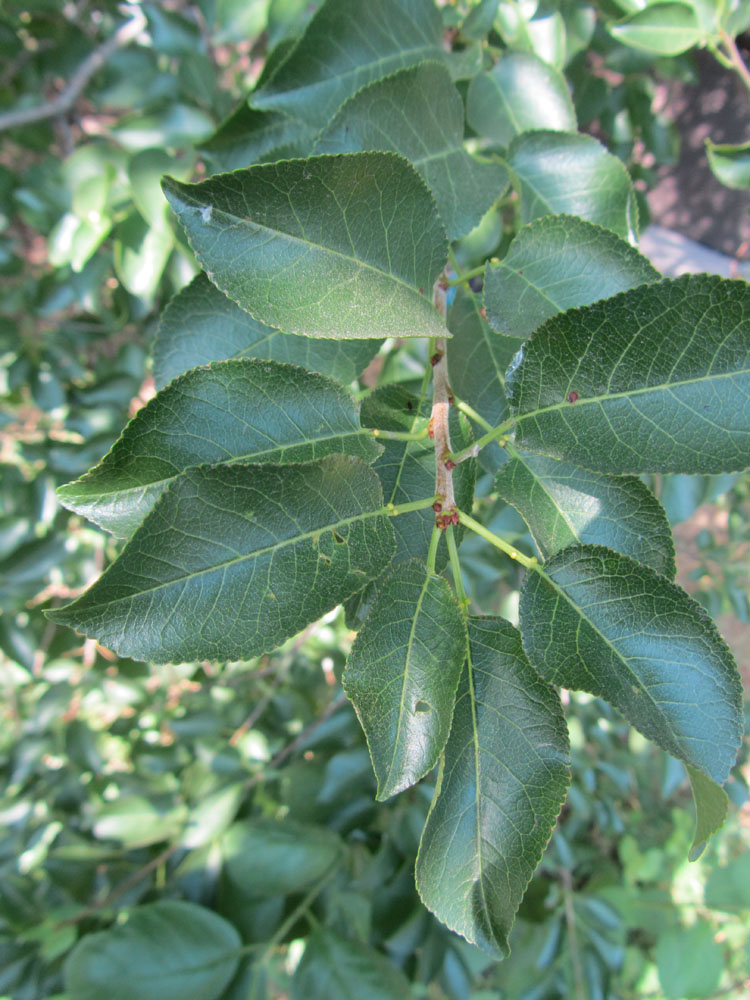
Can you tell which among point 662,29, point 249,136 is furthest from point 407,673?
point 662,29

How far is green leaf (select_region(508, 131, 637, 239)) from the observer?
1.83ft

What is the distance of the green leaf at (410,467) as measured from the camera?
502 mm

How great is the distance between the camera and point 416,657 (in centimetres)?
42

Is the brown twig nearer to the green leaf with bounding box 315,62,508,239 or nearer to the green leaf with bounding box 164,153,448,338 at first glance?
the green leaf with bounding box 315,62,508,239

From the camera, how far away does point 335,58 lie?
617 millimetres

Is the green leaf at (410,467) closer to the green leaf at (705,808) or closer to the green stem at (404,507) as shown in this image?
the green stem at (404,507)

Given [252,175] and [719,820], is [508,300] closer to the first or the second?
[252,175]

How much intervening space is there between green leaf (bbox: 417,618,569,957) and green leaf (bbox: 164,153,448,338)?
9.9 inches

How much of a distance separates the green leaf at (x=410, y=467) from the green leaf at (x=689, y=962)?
1568 mm

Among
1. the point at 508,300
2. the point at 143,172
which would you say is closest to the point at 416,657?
the point at 508,300

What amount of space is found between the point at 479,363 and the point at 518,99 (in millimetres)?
284

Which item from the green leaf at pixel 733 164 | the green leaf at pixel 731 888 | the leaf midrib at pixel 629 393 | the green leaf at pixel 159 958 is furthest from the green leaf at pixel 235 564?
the green leaf at pixel 731 888

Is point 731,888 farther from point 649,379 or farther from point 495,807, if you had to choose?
point 649,379

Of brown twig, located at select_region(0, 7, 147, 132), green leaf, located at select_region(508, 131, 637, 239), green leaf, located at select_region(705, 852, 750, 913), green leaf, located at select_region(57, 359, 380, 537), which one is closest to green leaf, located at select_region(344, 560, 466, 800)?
green leaf, located at select_region(57, 359, 380, 537)
